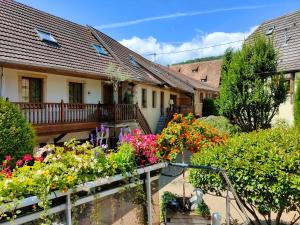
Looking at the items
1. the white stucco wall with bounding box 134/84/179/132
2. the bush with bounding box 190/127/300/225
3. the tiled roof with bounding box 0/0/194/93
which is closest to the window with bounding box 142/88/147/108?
the white stucco wall with bounding box 134/84/179/132

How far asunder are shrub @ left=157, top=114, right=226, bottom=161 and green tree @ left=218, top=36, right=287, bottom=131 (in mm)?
9657

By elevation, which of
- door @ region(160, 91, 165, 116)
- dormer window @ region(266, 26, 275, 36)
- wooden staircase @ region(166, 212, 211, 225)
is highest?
dormer window @ region(266, 26, 275, 36)

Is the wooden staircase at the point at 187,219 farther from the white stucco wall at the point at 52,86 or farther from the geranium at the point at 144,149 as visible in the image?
the white stucco wall at the point at 52,86

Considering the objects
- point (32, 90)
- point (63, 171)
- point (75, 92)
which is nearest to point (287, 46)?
point (75, 92)

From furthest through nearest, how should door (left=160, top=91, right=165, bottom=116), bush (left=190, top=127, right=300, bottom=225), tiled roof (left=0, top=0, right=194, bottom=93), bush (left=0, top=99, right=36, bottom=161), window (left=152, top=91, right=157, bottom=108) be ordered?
door (left=160, top=91, right=165, bottom=116) < window (left=152, top=91, right=157, bottom=108) < tiled roof (left=0, top=0, right=194, bottom=93) < bush (left=0, top=99, right=36, bottom=161) < bush (left=190, top=127, right=300, bottom=225)

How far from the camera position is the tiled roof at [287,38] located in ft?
63.5

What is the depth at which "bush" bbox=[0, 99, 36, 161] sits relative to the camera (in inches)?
325

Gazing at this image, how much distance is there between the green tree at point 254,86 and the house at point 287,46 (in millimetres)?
1750

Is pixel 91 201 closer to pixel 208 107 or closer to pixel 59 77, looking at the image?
pixel 59 77

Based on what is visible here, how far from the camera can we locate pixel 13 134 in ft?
27.8

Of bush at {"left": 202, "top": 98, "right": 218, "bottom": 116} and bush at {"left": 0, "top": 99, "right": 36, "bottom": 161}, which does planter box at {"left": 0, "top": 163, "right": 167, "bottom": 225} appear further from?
bush at {"left": 202, "top": 98, "right": 218, "bottom": 116}

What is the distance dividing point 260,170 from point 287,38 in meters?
19.2

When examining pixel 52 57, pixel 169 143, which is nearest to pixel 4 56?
pixel 52 57

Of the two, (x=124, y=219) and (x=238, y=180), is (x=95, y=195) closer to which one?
(x=124, y=219)
